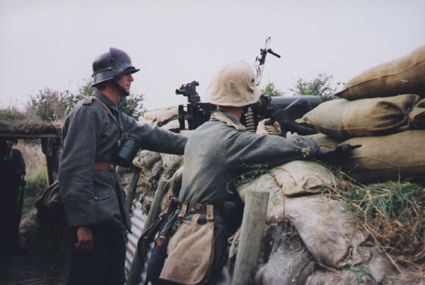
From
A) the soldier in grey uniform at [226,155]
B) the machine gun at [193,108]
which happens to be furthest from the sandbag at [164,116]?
the soldier in grey uniform at [226,155]

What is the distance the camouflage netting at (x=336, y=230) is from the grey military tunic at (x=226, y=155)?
0.11 meters

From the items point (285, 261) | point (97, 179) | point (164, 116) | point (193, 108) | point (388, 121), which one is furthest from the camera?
point (164, 116)

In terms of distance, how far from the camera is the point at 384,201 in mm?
2242

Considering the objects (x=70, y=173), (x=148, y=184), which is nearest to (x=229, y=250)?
(x=70, y=173)

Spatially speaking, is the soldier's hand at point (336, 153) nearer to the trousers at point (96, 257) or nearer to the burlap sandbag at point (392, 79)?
the burlap sandbag at point (392, 79)

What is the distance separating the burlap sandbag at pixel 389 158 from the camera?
246 centimetres

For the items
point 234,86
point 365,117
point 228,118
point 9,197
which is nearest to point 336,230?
point 365,117

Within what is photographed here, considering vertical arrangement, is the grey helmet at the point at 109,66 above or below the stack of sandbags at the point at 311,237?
above

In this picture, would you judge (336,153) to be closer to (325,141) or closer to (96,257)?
(325,141)

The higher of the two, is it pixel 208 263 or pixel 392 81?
pixel 392 81

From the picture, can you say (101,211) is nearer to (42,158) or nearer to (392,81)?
(392,81)

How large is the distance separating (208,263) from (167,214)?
0.64 m

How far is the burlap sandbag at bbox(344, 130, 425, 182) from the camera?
2.46 metres

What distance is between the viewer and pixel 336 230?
6.77 feet
